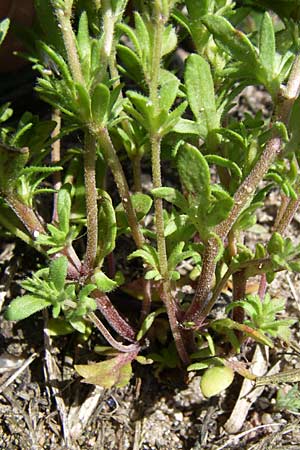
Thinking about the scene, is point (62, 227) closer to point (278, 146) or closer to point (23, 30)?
point (278, 146)

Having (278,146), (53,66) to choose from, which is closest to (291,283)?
(278,146)

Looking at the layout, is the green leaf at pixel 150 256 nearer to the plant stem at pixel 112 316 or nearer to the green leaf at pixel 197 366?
the plant stem at pixel 112 316

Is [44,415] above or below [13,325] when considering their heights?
below

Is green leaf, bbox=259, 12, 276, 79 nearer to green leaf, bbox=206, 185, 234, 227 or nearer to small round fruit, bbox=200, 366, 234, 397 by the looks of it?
green leaf, bbox=206, 185, 234, 227

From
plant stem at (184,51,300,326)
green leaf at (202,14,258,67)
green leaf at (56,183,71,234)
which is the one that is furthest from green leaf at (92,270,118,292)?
green leaf at (202,14,258,67)

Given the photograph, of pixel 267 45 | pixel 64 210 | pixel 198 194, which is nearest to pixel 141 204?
pixel 64 210

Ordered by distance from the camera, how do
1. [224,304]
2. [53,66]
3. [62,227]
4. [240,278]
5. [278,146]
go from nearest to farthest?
[278,146]
[62,227]
[240,278]
[53,66]
[224,304]

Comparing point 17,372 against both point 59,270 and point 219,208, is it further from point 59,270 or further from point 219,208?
point 219,208

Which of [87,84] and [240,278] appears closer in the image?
[87,84]

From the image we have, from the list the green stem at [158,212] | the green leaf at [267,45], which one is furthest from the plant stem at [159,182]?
the green leaf at [267,45]
